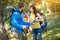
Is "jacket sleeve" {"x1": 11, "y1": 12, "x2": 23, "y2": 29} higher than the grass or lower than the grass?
higher

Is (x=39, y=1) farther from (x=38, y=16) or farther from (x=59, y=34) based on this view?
(x=59, y=34)

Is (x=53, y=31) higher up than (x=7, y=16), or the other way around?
(x=7, y=16)

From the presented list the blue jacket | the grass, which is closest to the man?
the blue jacket

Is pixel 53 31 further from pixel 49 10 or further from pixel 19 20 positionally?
pixel 19 20

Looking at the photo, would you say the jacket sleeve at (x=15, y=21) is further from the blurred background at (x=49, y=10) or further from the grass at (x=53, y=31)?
the grass at (x=53, y=31)

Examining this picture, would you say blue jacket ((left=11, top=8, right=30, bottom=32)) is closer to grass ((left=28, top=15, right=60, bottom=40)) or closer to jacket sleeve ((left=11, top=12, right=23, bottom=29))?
jacket sleeve ((left=11, top=12, right=23, bottom=29))

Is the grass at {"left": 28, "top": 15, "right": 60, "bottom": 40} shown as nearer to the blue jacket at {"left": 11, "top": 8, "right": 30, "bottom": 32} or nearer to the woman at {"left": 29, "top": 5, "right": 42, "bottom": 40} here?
the woman at {"left": 29, "top": 5, "right": 42, "bottom": 40}

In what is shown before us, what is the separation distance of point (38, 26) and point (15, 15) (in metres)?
0.22

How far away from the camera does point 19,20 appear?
116 inches

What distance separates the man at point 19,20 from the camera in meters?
2.94

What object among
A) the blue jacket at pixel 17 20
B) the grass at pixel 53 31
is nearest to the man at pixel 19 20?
the blue jacket at pixel 17 20

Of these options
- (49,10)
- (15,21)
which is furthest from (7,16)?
(49,10)

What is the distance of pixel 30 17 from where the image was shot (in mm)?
2947

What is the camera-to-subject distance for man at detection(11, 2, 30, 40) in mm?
2943
